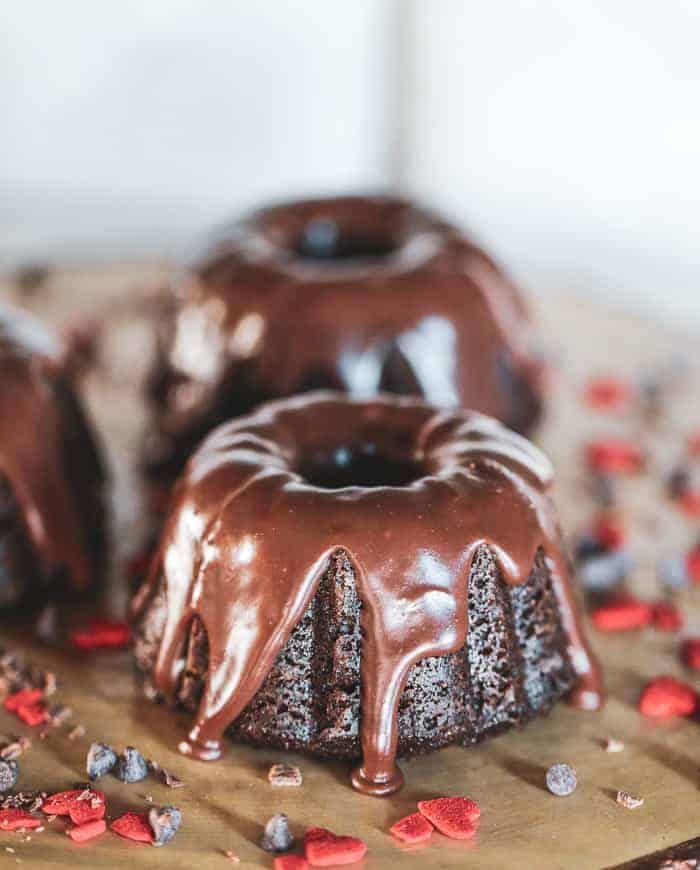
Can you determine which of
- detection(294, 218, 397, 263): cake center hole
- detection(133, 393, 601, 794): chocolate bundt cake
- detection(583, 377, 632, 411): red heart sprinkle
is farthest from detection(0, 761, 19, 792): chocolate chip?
detection(583, 377, 632, 411): red heart sprinkle

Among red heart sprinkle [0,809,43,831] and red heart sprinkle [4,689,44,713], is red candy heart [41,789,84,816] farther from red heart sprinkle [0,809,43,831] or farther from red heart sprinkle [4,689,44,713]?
red heart sprinkle [4,689,44,713]

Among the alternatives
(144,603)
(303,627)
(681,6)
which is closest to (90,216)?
(681,6)

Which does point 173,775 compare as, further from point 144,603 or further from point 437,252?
point 437,252

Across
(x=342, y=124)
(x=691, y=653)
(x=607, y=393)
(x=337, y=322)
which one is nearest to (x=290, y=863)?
(x=691, y=653)

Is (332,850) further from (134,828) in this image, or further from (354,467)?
(354,467)

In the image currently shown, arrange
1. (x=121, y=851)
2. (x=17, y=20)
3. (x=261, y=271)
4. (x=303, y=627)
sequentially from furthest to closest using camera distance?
(x=17, y=20), (x=261, y=271), (x=303, y=627), (x=121, y=851)

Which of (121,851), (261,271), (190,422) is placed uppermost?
(261,271)

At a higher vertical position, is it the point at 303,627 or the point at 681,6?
the point at 681,6
